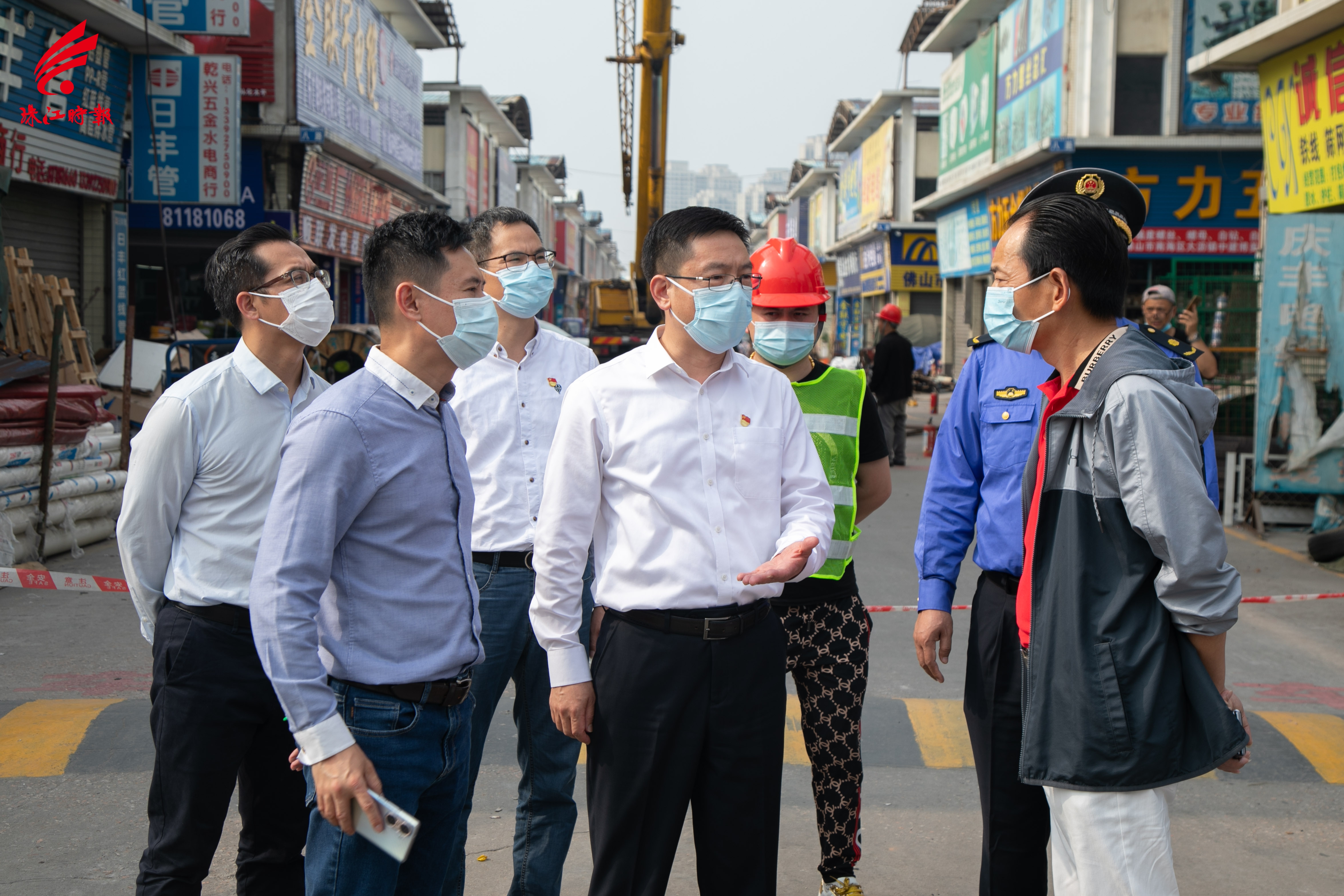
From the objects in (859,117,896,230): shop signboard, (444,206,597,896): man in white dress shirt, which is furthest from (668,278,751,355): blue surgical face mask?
(859,117,896,230): shop signboard

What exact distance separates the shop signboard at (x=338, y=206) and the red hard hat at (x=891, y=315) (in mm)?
8193

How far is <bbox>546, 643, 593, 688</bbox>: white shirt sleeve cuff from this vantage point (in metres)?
2.50

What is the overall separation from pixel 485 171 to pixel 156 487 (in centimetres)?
4049

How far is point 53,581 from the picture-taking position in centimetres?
498

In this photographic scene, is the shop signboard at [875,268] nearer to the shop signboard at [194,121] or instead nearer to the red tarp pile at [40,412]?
the shop signboard at [194,121]

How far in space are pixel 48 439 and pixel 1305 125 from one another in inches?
412

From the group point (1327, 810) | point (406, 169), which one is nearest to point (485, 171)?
point (406, 169)

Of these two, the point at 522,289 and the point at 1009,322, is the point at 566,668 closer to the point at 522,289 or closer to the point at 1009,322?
the point at 1009,322

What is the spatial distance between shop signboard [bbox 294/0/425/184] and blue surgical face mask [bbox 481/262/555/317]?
16.4 metres

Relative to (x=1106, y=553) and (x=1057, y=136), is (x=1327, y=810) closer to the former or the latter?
(x=1106, y=553)

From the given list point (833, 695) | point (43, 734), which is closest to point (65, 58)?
point (43, 734)

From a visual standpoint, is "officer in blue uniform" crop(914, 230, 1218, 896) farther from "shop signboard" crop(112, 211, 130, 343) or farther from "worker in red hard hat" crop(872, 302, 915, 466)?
"shop signboard" crop(112, 211, 130, 343)

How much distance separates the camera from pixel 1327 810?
4.29 meters

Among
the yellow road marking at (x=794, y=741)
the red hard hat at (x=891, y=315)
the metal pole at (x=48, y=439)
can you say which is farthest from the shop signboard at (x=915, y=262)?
the yellow road marking at (x=794, y=741)
